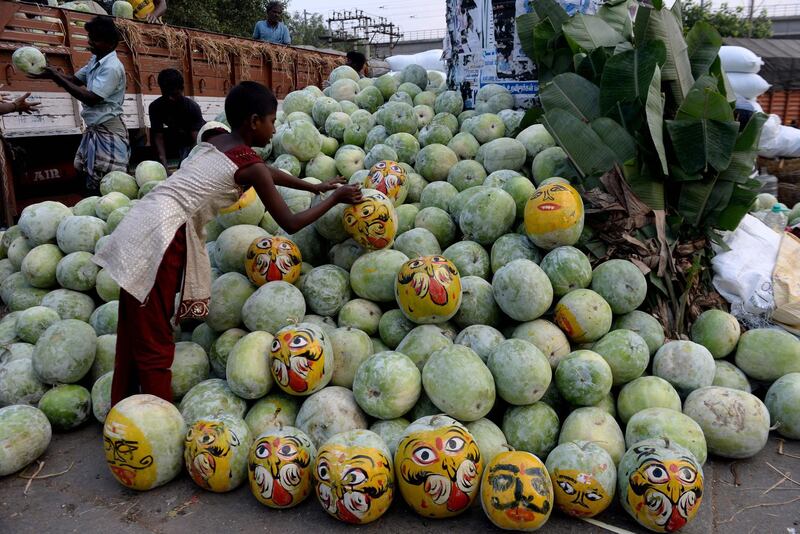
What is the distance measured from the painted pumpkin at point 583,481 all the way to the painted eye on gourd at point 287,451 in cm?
120

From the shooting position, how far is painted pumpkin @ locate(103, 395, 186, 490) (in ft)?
8.85

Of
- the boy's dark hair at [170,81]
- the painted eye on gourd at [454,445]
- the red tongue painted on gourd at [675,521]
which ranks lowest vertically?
the red tongue painted on gourd at [675,521]

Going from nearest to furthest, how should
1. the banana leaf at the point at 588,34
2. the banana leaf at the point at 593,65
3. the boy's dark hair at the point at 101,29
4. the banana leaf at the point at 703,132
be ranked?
1. the banana leaf at the point at 703,132
2. the banana leaf at the point at 593,65
3. the banana leaf at the point at 588,34
4. the boy's dark hair at the point at 101,29

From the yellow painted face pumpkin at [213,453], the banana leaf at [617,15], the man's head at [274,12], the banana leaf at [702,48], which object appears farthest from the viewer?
the man's head at [274,12]

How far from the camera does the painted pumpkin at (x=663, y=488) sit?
2.35 meters

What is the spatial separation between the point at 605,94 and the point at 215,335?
3.36 metres

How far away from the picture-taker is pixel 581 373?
2.96 meters

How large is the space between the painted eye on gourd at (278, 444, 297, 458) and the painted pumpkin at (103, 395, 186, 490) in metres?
0.62

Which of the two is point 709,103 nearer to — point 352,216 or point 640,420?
point 640,420

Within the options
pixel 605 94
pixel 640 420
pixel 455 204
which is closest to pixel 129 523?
pixel 640 420

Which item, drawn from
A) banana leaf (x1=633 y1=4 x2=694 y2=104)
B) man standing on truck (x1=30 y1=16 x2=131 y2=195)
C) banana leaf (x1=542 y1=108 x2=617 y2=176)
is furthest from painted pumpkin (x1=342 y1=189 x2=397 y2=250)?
man standing on truck (x1=30 y1=16 x2=131 y2=195)

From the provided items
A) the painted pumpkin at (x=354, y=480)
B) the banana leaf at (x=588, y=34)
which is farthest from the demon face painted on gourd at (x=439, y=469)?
the banana leaf at (x=588, y=34)

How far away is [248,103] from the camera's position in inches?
121

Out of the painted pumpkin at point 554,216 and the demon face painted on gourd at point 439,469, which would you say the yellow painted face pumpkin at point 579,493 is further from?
the painted pumpkin at point 554,216
